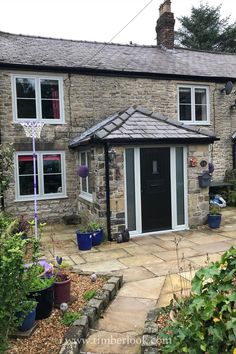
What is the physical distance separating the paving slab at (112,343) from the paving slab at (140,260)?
2.50 m

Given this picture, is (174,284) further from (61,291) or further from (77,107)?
(77,107)

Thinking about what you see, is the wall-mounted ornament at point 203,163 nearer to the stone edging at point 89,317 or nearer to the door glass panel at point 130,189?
the door glass panel at point 130,189

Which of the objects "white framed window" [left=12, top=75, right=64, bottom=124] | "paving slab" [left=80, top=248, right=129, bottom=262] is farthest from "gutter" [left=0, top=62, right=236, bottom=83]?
"paving slab" [left=80, top=248, right=129, bottom=262]

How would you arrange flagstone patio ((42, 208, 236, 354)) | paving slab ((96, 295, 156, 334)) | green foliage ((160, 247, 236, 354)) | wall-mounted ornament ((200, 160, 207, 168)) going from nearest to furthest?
green foliage ((160, 247, 236, 354)) → flagstone patio ((42, 208, 236, 354)) → paving slab ((96, 295, 156, 334)) → wall-mounted ornament ((200, 160, 207, 168))

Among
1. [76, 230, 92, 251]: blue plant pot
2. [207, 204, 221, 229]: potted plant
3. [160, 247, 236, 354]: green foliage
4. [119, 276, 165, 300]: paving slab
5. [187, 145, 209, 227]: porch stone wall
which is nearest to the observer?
[160, 247, 236, 354]: green foliage

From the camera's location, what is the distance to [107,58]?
40.4 ft

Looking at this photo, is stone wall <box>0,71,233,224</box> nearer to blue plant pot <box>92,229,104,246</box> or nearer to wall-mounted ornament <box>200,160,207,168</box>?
blue plant pot <box>92,229,104,246</box>

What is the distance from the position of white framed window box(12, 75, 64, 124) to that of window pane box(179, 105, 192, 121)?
482cm

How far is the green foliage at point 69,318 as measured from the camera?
3.79 meters

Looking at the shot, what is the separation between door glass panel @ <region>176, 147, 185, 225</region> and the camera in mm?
9047

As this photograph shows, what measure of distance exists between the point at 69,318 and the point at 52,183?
7460mm

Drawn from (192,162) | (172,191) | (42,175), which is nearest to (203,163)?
(192,162)

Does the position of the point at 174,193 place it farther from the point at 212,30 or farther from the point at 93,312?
the point at 212,30

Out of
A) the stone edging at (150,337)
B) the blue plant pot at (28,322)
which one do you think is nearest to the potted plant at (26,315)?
the blue plant pot at (28,322)
